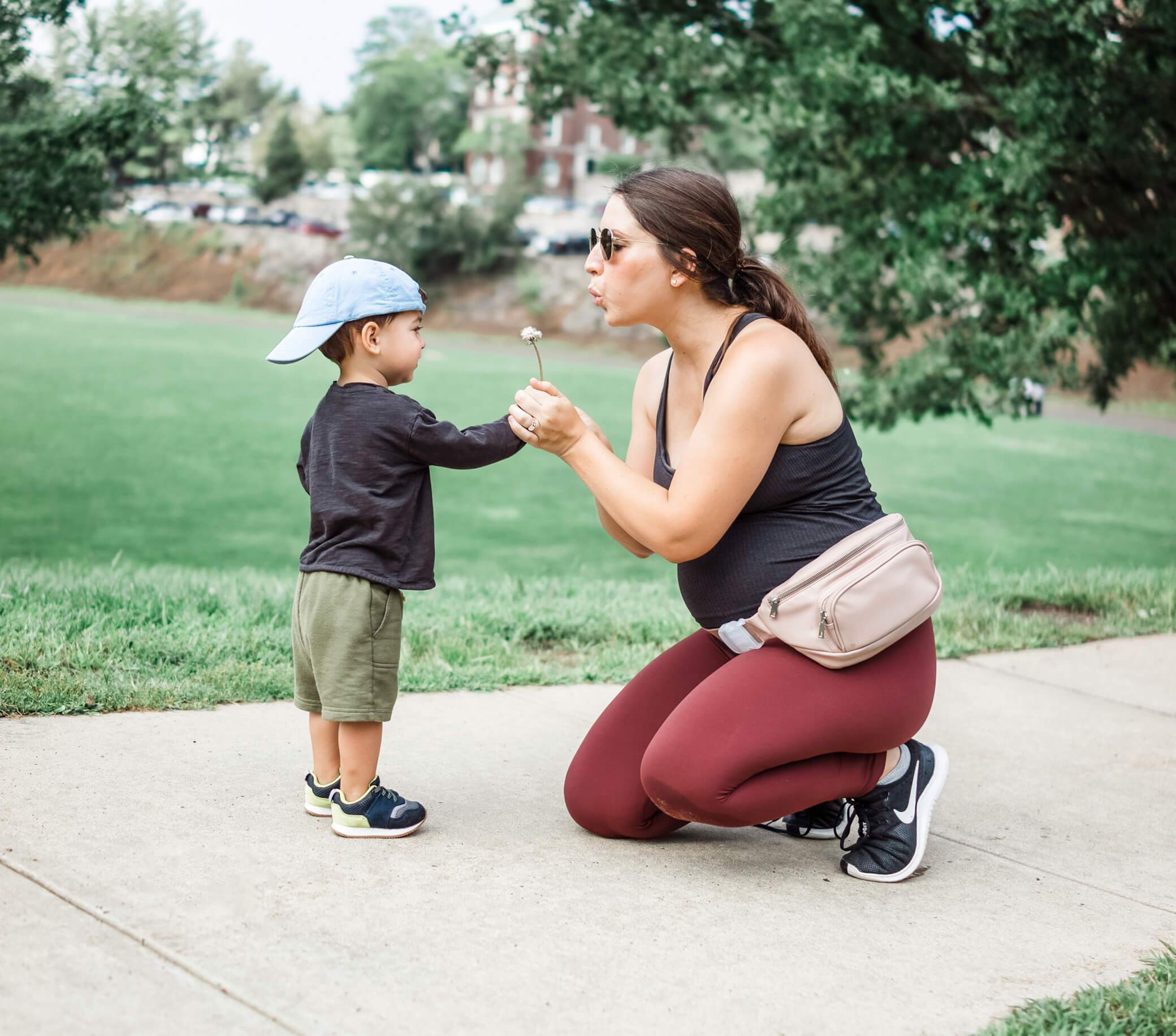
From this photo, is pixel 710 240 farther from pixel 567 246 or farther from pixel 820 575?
pixel 567 246

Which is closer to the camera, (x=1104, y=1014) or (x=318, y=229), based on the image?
(x=1104, y=1014)

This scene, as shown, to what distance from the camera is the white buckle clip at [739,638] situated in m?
3.20

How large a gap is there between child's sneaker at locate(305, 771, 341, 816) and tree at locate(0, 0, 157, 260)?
7516 mm

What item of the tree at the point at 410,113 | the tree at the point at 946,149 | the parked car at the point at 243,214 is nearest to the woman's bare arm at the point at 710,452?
the tree at the point at 946,149

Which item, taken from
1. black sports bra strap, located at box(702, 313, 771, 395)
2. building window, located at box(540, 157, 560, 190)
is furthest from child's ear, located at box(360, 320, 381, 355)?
building window, located at box(540, 157, 560, 190)

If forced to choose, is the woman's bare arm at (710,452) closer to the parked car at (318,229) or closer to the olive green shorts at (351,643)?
the olive green shorts at (351,643)

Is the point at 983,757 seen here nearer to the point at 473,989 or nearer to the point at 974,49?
the point at 473,989

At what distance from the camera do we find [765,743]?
297 cm

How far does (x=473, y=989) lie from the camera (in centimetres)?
235

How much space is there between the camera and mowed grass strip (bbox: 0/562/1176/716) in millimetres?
4145

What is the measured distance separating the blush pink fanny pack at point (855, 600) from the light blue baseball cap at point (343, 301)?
3.62 ft

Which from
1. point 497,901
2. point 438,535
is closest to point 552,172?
point 438,535

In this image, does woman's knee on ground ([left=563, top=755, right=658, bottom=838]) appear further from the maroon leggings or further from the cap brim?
the cap brim

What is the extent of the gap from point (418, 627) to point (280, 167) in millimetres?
69979
